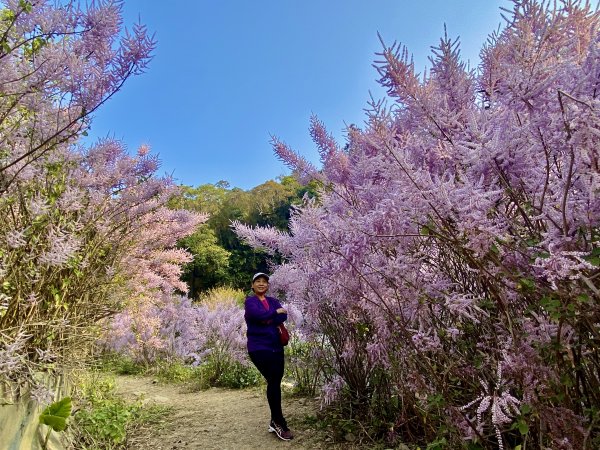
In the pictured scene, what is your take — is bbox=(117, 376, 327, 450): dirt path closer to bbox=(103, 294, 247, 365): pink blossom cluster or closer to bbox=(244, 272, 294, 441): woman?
bbox=(244, 272, 294, 441): woman

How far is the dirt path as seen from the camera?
3.83m

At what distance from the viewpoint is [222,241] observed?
28969 mm

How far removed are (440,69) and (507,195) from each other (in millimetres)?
647

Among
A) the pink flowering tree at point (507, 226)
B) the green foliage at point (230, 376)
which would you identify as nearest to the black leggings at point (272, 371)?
the pink flowering tree at point (507, 226)

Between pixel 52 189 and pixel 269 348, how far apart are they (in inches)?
86.9

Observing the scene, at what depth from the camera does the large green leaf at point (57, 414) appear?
262 cm

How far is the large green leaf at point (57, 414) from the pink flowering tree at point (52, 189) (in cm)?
13

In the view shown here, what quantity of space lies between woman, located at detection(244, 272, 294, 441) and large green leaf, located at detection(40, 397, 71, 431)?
162cm

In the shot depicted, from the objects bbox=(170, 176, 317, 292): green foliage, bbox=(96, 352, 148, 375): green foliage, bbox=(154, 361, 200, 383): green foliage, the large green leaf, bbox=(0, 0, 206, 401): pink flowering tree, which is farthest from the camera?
bbox=(170, 176, 317, 292): green foliage

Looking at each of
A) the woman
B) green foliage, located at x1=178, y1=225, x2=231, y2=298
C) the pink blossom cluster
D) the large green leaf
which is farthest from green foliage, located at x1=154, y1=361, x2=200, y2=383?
green foliage, located at x1=178, y1=225, x2=231, y2=298

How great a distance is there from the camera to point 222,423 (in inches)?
179

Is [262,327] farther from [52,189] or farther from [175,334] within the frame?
[175,334]

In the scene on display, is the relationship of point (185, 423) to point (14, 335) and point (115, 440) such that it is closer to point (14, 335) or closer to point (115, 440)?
point (115, 440)

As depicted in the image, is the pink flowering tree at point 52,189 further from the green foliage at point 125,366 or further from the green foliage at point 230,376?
the green foliage at point 125,366
